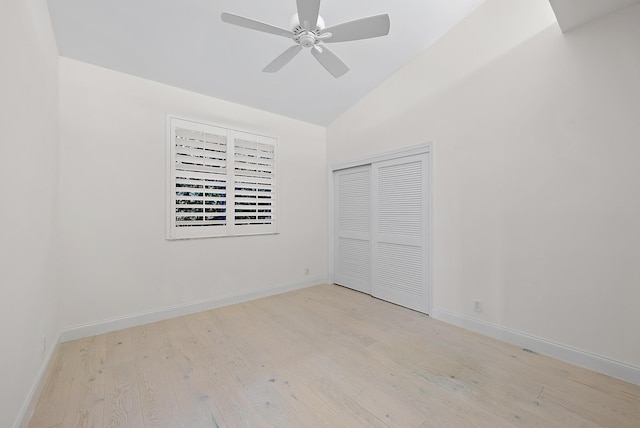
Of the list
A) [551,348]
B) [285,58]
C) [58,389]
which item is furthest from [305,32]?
[551,348]

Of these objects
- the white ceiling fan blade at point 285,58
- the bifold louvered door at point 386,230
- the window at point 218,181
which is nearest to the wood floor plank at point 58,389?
the window at point 218,181

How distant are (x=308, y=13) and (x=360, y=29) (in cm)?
41

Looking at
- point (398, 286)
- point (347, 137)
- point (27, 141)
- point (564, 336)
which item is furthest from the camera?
point (347, 137)

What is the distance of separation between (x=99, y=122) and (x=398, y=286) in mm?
3853

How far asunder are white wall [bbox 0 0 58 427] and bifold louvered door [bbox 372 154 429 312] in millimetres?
3375

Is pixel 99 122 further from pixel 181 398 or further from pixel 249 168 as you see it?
pixel 181 398

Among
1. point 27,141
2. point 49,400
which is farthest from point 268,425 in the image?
point 27,141

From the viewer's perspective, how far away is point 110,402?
171cm

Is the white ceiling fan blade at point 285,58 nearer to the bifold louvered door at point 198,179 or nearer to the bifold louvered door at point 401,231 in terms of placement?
the bifold louvered door at point 198,179

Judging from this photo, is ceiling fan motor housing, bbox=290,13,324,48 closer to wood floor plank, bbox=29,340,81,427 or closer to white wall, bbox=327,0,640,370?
white wall, bbox=327,0,640,370

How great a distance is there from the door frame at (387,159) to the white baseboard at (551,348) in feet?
1.23

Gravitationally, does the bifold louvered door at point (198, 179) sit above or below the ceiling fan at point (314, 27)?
below

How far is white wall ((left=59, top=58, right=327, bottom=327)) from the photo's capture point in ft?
8.29

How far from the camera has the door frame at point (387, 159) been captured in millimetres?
3096
